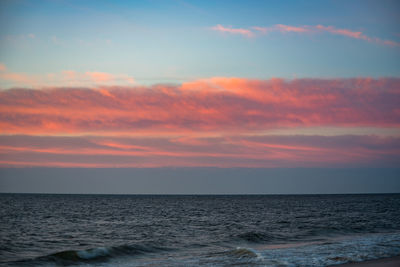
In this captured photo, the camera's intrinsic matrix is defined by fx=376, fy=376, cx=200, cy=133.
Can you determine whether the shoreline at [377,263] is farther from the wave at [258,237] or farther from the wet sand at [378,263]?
the wave at [258,237]

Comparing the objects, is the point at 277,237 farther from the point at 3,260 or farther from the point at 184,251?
the point at 3,260

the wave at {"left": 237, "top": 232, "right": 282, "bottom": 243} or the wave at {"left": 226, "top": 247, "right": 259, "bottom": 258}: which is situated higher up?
the wave at {"left": 226, "top": 247, "right": 259, "bottom": 258}

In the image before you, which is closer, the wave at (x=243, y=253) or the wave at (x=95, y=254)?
the wave at (x=243, y=253)

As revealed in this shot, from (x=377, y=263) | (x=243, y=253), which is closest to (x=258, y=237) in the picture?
(x=243, y=253)

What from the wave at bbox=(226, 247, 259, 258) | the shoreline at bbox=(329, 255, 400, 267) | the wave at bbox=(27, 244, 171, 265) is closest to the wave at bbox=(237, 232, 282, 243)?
the wave at bbox=(226, 247, 259, 258)

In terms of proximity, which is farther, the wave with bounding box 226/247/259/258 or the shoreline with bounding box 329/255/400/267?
the wave with bounding box 226/247/259/258

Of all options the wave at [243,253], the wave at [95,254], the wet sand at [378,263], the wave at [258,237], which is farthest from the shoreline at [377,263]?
the wave at [95,254]

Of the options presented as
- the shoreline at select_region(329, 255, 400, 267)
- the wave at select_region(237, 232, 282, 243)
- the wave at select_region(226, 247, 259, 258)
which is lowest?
the wave at select_region(237, 232, 282, 243)

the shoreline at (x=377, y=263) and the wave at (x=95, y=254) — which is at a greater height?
the shoreline at (x=377, y=263)

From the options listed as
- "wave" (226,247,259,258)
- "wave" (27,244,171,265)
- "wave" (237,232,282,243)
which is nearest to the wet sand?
"wave" (226,247,259,258)

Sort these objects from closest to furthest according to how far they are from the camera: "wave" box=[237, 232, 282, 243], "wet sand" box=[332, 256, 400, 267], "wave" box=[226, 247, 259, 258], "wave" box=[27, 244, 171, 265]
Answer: "wet sand" box=[332, 256, 400, 267] → "wave" box=[226, 247, 259, 258] → "wave" box=[27, 244, 171, 265] → "wave" box=[237, 232, 282, 243]

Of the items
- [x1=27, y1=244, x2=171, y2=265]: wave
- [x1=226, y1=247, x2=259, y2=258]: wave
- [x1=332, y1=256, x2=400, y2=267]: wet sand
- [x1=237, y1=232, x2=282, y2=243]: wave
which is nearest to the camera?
[x1=332, y1=256, x2=400, y2=267]: wet sand

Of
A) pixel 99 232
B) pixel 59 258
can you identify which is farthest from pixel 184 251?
pixel 99 232

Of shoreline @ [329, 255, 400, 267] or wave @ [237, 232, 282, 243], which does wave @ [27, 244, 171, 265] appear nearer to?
wave @ [237, 232, 282, 243]
